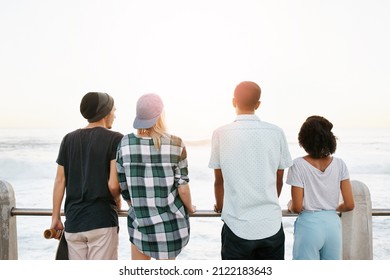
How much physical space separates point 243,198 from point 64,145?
1.19 metres

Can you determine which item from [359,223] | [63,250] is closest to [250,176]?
[359,223]

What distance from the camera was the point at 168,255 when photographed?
238 centimetres

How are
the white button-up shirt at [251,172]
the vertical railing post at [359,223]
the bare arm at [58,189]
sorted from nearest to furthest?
the white button-up shirt at [251,172] < the bare arm at [58,189] < the vertical railing post at [359,223]

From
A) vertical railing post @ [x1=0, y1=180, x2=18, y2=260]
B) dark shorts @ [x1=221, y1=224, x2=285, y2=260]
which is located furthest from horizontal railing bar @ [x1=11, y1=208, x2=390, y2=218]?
dark shorts @ [x1=221, y1=224, x2=285, y2=260]

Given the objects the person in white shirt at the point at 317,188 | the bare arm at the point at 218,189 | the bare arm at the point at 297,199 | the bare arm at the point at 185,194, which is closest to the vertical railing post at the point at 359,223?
the person in white shirt at the point at 317,188

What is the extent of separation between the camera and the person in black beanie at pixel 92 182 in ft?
8.07

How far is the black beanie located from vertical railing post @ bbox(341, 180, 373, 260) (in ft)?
6.18

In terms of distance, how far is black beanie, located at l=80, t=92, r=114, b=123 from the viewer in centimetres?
248

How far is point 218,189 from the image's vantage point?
242 cm

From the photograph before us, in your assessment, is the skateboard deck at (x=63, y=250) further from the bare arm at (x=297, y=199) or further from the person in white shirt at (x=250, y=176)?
the bare arm at (x=297, y=199)

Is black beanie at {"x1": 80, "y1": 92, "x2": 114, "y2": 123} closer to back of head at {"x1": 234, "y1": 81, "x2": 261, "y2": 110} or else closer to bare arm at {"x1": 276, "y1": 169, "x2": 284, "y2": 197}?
back of head at {"x1": 234, "y1": 81, "x2": 261, "y2": 110}

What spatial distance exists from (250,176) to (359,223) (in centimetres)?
119

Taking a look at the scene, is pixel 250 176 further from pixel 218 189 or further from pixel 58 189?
pixel 58 189

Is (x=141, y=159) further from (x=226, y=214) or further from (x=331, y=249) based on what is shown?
(x=331, y=249)
